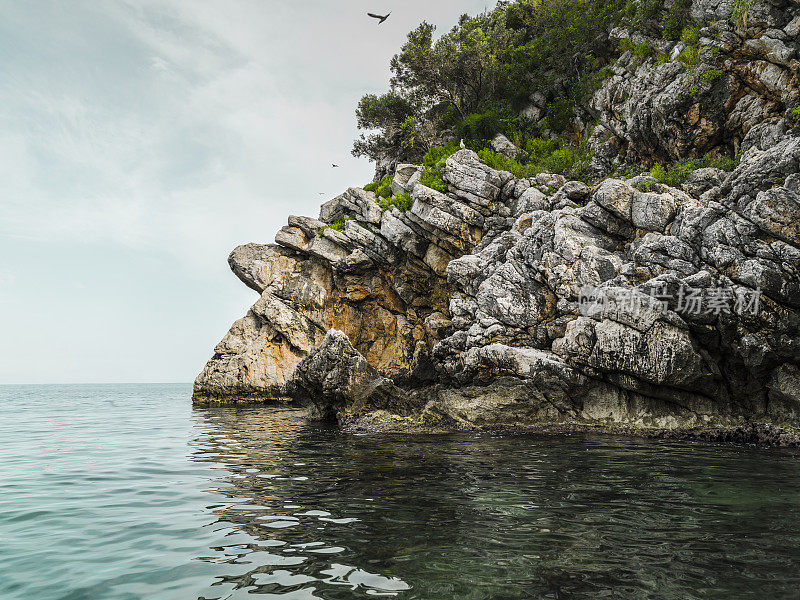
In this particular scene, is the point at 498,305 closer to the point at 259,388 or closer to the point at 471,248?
the point at 471,248

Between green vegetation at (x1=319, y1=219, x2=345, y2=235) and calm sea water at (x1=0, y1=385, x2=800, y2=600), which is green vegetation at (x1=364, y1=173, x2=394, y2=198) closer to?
green vegetation at (x1=319, y1=219, x2=345, y2=235)

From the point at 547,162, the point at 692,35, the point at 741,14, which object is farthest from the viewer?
the point at 547,162

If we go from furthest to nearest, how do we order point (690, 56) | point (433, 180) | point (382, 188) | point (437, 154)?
1. point (382, 188)
2. point (437, 154)
3. point (433, 180)
4. point (690, 56)

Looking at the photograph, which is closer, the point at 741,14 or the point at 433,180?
the point at 741,14

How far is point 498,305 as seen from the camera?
21.1 metres

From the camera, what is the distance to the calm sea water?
539cm

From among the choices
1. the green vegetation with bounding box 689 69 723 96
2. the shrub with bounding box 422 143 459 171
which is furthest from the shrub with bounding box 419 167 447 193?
the green vegetation with bounding box 689 69 723 96

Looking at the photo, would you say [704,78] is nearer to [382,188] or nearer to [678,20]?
[678,20]

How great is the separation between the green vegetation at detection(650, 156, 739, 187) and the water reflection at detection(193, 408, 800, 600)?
1368 centimetres

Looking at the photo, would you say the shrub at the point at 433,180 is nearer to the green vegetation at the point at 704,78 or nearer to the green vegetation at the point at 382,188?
the green vegetation at the point at 382,188

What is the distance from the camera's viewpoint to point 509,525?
24.4ft

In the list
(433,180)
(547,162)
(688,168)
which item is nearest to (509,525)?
(688,168)

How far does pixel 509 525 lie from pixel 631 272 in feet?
46.6

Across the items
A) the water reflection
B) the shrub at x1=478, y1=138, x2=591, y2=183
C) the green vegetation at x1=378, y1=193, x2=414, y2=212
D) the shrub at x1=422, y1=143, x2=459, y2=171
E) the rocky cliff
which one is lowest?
the water reflection
